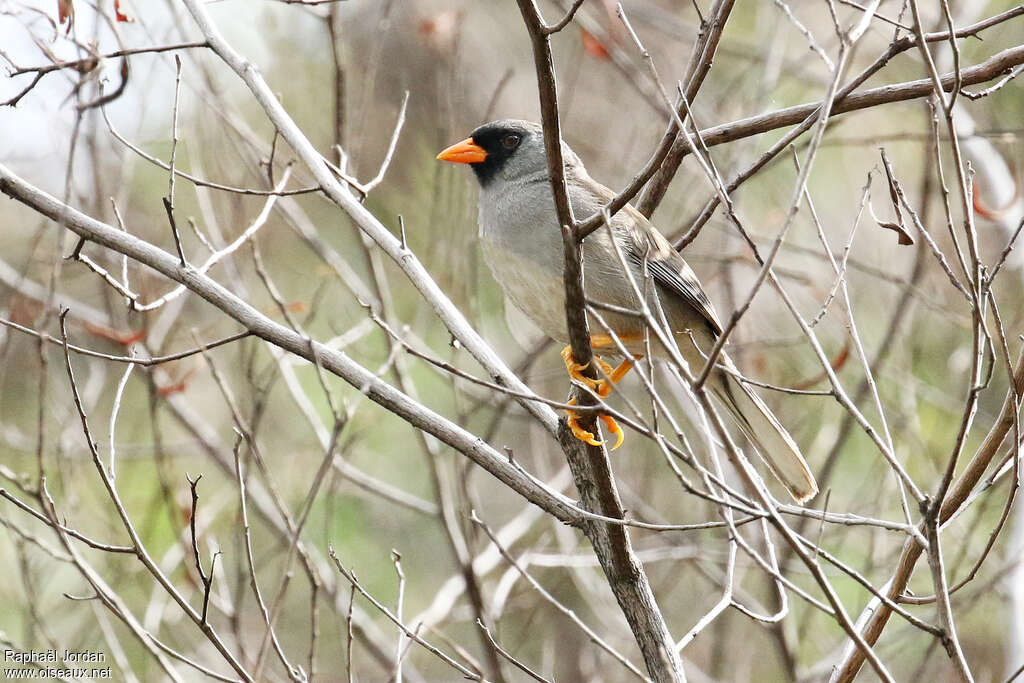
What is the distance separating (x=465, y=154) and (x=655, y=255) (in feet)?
3.28

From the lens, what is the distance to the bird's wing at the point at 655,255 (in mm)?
4203

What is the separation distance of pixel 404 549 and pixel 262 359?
177 cm

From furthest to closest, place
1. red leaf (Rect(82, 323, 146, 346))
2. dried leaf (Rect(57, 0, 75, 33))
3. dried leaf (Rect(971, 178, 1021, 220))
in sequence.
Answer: red leaf (Rect(82, 323, 146, 346)) → dried leaf (Rect(971, 178, 1021, 220)) → dried leaf (Rect(57, 0, 75, 33))

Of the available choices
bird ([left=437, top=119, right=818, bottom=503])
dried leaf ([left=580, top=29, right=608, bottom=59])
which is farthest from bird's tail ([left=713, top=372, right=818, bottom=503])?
dried leaf ([left=580, top=29, right=608, bottom=59])

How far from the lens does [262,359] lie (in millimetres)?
7520

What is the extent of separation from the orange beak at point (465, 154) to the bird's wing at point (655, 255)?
47 centimetres

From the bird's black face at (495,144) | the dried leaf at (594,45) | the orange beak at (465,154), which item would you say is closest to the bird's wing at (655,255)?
the bird's black face at (495,144)

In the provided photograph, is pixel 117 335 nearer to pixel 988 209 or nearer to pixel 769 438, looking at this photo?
pixel 769 438

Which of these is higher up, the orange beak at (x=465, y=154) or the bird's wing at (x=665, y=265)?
the orange beak at (x=465, y=154)

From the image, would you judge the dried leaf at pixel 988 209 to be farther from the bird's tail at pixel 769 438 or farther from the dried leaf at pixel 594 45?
the dried leaf at pixel 594 45

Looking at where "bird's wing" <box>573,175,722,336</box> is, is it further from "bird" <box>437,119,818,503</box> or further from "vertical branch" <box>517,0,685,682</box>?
"vertical branch" <box>517,0,685,682</box>

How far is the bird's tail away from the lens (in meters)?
4.03

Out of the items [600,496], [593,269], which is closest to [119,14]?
[593,269]

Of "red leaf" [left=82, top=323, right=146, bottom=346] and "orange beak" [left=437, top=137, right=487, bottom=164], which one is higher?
"orange beak" [left=437, top=137, right=487, bottom=164]
